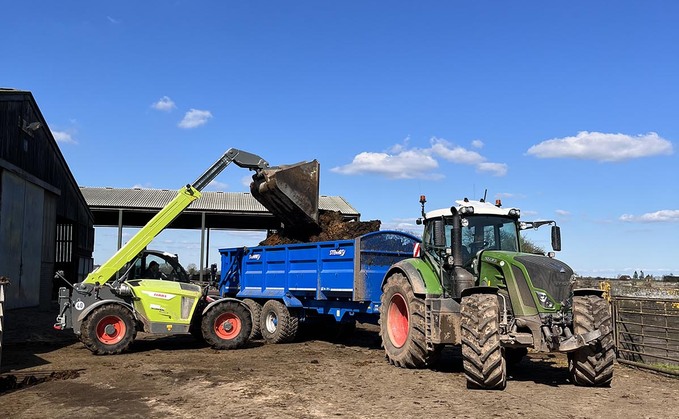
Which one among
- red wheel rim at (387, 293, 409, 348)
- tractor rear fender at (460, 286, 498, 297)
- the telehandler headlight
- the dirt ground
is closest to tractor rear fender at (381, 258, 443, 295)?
red wheel rim at (387, 293, 409, 348)

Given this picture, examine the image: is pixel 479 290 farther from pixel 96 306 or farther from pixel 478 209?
pixel 96 306

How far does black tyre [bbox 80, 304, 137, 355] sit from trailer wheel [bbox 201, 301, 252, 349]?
141 centimetres

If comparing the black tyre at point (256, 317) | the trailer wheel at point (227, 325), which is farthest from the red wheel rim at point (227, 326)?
the black tyre at point (256, 317)

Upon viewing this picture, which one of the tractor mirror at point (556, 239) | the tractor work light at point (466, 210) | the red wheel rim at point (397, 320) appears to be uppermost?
the tractor work light at point (466, 210)

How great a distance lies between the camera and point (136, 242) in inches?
463

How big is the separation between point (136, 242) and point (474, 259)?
693cm

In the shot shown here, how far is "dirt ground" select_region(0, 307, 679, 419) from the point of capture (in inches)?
249

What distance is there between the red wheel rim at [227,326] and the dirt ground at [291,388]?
1.67ft

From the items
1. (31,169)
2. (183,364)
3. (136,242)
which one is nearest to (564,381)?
(183,364)

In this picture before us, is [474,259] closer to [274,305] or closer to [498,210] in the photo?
[498,210]

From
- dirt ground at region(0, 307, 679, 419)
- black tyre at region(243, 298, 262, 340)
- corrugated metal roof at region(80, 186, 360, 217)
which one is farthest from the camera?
corrugated metal roof at region(80, 186, 360, 217)

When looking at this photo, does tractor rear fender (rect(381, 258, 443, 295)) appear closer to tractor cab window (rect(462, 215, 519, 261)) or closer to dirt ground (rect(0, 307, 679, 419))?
tractor cab window (rect(462, 215, 519, 261))

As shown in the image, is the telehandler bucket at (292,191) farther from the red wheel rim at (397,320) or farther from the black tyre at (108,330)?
the red wheel rim at (397,320)

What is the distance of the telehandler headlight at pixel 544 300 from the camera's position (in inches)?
294
